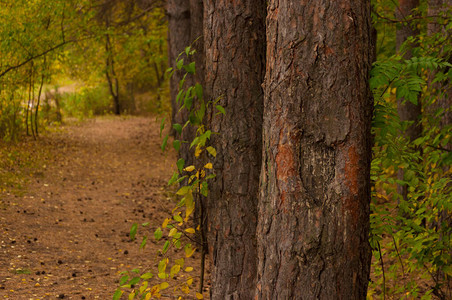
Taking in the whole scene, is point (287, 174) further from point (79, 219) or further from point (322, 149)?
point (79, 219)

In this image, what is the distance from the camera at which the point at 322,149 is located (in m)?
2.24

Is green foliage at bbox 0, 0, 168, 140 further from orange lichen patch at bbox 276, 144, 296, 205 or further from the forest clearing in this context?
orange lichen patch at bbox 276, 144, 296, 205

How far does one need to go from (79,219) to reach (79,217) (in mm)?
116

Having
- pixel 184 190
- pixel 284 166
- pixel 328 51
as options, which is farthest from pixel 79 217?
pixel 328 51

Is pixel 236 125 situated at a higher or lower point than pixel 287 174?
higher

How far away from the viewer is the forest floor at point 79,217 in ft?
18.0

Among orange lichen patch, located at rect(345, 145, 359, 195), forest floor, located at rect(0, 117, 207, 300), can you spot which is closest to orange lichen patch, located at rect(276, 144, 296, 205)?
orange lichen patch, located at rect(345, 145, 359, 195)

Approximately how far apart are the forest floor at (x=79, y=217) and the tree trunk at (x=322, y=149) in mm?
1189

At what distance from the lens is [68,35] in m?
12.9

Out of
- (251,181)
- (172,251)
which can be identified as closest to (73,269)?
(172,251)

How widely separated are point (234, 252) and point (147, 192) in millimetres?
7148

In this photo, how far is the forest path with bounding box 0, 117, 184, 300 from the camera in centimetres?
546

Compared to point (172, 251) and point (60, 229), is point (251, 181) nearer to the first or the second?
point (172, 251)

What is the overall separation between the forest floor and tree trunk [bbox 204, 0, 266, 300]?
0.55 m
